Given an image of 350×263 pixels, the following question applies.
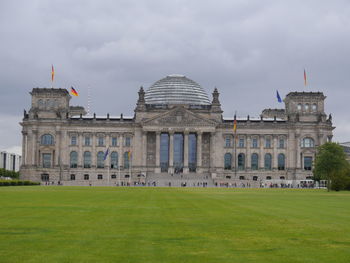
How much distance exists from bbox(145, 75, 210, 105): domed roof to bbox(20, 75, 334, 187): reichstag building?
11493 mm

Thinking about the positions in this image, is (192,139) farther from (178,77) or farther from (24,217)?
(24,217)

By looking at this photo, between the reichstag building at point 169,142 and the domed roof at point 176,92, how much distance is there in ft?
37.7

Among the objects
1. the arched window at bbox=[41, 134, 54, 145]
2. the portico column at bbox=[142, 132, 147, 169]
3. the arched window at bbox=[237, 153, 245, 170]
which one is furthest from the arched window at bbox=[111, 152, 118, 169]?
the arched window at bbox=[237, 153, 245, 170]

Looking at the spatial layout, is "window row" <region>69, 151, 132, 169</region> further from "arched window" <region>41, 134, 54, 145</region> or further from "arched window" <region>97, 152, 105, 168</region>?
"arched window" <region>41, 134, 54, 145</region>

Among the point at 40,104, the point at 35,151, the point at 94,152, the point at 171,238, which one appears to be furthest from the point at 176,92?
the point at 171,238

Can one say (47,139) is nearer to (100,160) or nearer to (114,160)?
(100,160)

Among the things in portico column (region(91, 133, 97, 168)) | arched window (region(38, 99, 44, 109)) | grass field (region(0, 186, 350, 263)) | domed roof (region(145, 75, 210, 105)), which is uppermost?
domed roof (region(145, 75, 210, 105))

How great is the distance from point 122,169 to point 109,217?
5208 inches

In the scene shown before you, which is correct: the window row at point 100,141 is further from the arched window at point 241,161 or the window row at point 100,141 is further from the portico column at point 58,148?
the arched window at point 241,161

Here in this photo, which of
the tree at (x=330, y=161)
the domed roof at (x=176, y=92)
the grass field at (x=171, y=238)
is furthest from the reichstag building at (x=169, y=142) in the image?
the grass field at (x=171, y=238)

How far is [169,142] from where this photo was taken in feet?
525

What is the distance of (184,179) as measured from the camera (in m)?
147

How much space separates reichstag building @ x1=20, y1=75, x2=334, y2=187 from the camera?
159 metres

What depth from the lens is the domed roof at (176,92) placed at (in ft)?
582
